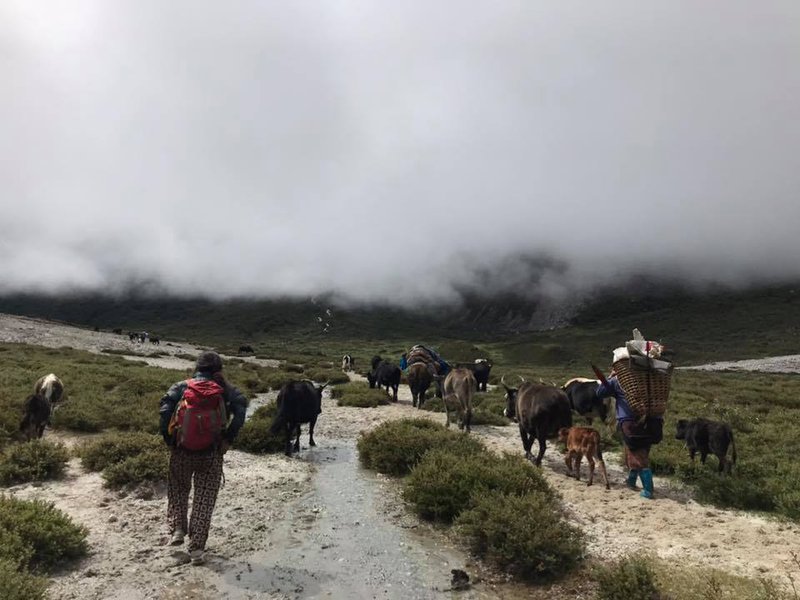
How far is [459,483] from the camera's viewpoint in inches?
330

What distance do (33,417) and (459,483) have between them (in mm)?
10380

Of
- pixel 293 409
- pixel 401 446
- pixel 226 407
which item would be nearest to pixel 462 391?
pixel 401 446

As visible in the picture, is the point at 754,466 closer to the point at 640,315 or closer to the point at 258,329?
the point at 640,315

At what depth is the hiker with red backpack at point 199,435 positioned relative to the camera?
20.1 ft

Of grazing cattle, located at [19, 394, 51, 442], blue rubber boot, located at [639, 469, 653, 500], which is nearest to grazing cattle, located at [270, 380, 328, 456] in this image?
grazing cattle, located at [19, 394, 51, 442]

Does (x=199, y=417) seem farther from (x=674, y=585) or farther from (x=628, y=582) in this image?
(x=674, y=585)

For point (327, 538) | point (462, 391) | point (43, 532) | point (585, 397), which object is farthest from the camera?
point (462, 391)

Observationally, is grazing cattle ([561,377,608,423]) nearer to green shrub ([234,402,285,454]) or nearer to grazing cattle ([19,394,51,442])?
green shrub ([234,402,285,454])

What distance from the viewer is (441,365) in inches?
893

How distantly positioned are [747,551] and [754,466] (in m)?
4.48

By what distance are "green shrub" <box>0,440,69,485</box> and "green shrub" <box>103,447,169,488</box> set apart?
105 cm

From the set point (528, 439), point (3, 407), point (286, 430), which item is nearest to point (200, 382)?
point (286, 430)

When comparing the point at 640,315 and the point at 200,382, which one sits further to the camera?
the point at 640,315

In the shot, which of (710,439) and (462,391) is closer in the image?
(710,439)
